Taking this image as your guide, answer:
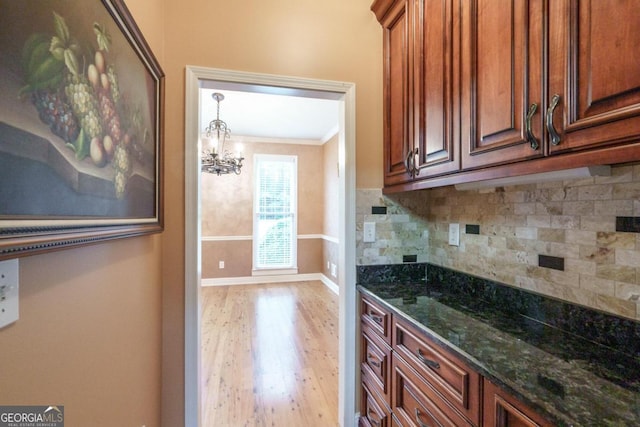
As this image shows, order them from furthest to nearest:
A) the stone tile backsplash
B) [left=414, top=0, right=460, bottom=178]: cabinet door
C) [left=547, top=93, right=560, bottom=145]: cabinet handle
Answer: [left=414, top=0, right=460, bottom=178]: cabinet door
the stone tile backsplash
[left=547, top=93, right=560, bottom=145]: cabinet handle

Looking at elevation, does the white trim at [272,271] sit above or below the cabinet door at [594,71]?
below

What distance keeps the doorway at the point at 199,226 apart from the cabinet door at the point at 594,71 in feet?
3.50

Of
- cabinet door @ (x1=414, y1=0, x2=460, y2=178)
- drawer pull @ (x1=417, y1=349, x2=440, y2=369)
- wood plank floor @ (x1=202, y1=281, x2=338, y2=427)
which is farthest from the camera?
wood plank floor @ (x1=202, y1=281, x2=338, y2=427)

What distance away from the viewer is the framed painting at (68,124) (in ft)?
1.63

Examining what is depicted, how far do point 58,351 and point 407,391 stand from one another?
1.25 m

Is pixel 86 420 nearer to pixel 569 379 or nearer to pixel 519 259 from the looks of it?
pixel 569 379

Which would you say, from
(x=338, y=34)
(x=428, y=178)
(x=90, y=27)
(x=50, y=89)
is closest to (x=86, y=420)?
(x=50, y=89)

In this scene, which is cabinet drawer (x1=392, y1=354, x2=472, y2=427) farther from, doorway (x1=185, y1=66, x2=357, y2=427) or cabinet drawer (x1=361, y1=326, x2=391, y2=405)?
doorway (x1=185, y1=66, x2=357, y2=427)

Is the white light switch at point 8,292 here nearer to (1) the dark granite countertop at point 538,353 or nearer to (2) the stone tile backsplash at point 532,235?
(1) the dark granite countertop at point 538,353

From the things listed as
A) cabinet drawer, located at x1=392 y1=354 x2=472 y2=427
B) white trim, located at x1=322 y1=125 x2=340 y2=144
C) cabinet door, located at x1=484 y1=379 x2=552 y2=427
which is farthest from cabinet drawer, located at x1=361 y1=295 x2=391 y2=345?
white trim, located at x1=322 y1=125 x2=340 y2=144

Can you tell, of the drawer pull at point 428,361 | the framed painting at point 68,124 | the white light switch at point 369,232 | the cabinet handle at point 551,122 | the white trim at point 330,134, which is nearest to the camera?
the framed painting at point 68,124

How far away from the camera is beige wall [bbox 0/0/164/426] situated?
0.59m

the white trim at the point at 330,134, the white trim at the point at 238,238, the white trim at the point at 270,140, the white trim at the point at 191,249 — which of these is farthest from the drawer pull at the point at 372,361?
the white trim at the point at 270,140

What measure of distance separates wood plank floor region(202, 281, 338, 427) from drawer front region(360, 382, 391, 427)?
0.30 m
